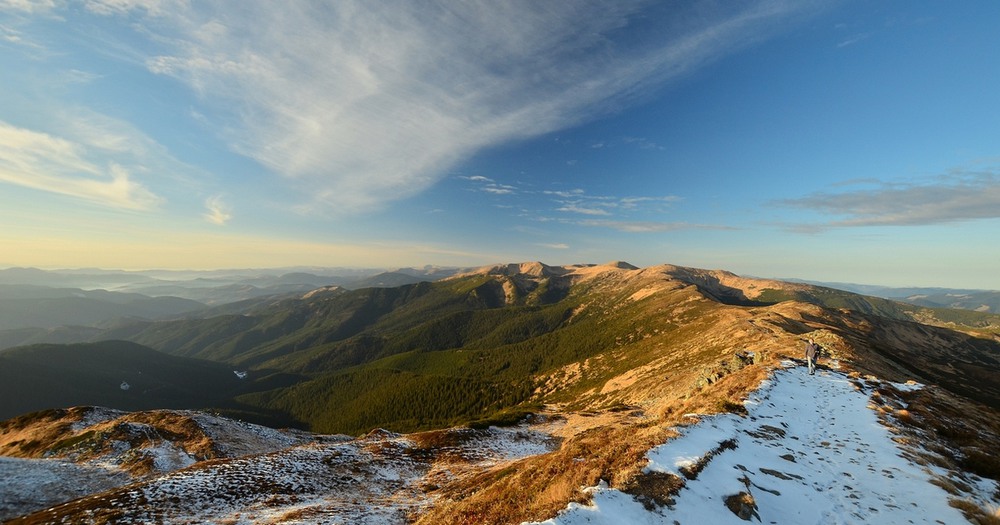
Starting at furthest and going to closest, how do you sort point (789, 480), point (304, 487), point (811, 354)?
1. point (811, 354)
2. point (304, 487)
3. point (789, 480)

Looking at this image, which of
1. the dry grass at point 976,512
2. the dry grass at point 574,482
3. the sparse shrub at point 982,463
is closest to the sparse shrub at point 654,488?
the dry grass at point 574,482

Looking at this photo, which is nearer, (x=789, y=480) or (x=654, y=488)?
(x=654, y=488)

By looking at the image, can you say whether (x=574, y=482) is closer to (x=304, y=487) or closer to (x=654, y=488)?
(x=654, y=488)

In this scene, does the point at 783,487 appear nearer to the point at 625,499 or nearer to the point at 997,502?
the point at 625,499

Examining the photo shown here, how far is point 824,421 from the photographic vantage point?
2405cm

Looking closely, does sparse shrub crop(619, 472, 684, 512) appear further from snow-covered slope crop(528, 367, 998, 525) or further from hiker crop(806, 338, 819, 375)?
hiker crop(806, 338, 819, 375)

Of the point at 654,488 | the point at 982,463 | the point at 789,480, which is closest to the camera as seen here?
the point at 654,488

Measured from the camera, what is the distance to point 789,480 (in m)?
14.9

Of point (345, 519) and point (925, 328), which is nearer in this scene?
point (345, 519)

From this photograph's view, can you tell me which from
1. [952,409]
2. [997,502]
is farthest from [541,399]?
[997,502]

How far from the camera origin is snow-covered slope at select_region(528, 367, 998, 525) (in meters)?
11.5

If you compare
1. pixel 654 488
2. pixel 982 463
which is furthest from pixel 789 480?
pixel 982 463

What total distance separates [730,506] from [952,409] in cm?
3291

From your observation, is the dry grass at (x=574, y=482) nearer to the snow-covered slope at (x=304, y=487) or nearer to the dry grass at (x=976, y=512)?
the snow-covered slope at (x=304, y=487)
